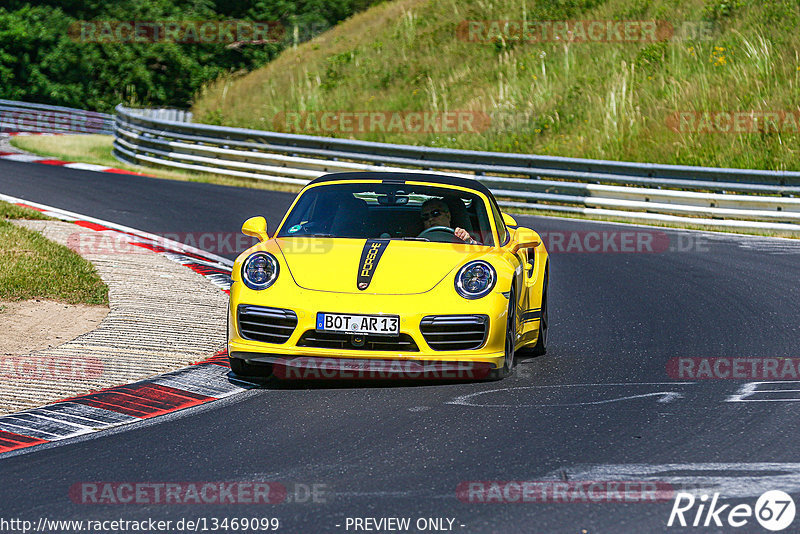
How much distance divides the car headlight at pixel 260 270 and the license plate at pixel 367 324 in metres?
0.59

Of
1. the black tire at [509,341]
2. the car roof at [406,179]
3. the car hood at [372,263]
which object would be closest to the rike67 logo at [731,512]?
the black tire at [509,341]

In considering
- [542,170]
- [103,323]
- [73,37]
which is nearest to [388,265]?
[103,323]

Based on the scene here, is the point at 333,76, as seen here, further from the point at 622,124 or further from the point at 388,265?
the point at 388,265

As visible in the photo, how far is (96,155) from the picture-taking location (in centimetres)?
2733

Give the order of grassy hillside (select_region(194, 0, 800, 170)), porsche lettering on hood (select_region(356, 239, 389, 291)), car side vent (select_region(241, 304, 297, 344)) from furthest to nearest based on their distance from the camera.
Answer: grassy hillside (select_region(194, 0, 800, 170)) < porsche lettering on hood (select_region(356, 239, 389, 291)) < car side vent (select_region(241, 304, 297, 344))

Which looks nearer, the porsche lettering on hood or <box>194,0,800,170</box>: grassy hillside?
the porsche lettering on hood

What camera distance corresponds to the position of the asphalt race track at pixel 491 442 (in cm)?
466

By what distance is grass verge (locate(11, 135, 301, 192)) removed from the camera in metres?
22.3

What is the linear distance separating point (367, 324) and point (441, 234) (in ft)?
4.55

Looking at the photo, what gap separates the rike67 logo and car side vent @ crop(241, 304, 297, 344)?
2928 millimetres

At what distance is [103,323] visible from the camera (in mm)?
9039

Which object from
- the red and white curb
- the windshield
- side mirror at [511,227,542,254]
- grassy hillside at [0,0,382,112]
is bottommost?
the red and white curb

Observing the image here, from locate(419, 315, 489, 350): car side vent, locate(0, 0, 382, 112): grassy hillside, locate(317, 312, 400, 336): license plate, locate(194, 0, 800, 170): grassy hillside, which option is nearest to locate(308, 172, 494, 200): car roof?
locate(419, 315, 489, 350): car side vent

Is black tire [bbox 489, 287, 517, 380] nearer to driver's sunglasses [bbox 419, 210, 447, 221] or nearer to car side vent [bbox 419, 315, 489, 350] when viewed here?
car side vent [bbox 419, 315, 489, 350]
